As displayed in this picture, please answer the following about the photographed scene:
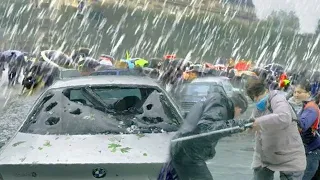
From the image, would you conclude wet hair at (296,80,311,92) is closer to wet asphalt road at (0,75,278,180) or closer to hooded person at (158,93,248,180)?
wet asphalt road at (0,75,278,180)

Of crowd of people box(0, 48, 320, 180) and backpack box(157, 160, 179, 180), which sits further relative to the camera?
backpack box(157, 160, 179, 180)

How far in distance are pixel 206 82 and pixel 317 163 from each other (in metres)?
10.3

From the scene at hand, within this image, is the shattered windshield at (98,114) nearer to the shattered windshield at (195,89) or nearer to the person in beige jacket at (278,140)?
the person in beige jacket at (278,140)

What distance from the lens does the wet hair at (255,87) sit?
5.19 m

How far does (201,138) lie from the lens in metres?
4.17

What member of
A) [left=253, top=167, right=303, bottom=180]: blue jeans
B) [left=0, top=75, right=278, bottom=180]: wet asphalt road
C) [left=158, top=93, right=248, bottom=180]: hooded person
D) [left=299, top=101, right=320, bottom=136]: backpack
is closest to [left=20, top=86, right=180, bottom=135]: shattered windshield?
[left=0, top=75, right=278, bottom=180]: wet asphalt road

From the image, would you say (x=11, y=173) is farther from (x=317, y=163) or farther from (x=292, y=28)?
→ (x=292, y=28)

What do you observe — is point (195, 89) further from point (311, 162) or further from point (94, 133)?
point (94, 133)

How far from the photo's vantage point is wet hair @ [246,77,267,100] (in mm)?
5191

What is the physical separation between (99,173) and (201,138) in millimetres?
910

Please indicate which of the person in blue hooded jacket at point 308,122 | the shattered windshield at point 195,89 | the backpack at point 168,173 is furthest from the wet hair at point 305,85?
the shattered windshield at point 195,89

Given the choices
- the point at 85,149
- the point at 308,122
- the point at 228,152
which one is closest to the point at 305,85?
the point at 308,122

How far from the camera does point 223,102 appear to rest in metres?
4.26

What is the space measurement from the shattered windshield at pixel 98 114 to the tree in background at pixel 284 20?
90.5m
